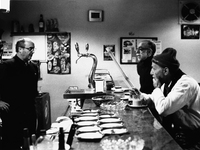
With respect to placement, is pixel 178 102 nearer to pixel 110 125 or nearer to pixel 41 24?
pixel 110 125

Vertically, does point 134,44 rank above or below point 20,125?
above

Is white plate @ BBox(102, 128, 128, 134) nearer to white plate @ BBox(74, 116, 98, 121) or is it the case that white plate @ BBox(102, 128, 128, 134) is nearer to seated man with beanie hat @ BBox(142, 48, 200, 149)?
white plate @ BBox(74, 116, 98, 121)

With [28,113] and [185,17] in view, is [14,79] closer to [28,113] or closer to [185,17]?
[28,113]

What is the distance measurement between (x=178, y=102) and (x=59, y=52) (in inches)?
160

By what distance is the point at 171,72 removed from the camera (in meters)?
2.73

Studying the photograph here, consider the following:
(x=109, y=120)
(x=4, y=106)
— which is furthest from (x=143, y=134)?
(x=4, y=106)

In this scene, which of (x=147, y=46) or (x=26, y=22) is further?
(x=26, y=22)

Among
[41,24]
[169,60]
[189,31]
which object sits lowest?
[169,60]

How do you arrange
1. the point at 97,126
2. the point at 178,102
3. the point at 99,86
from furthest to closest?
1. the point at 99,86
2. the point at 178,102
3. the point at 97,126

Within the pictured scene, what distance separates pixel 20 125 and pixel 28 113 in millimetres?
211

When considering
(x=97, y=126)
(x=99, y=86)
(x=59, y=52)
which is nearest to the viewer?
(x=97, y=126)

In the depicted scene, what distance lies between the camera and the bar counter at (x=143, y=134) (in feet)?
5.09

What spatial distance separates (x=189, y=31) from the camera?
6195 millimetres

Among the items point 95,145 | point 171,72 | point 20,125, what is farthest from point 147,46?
point 95,145
